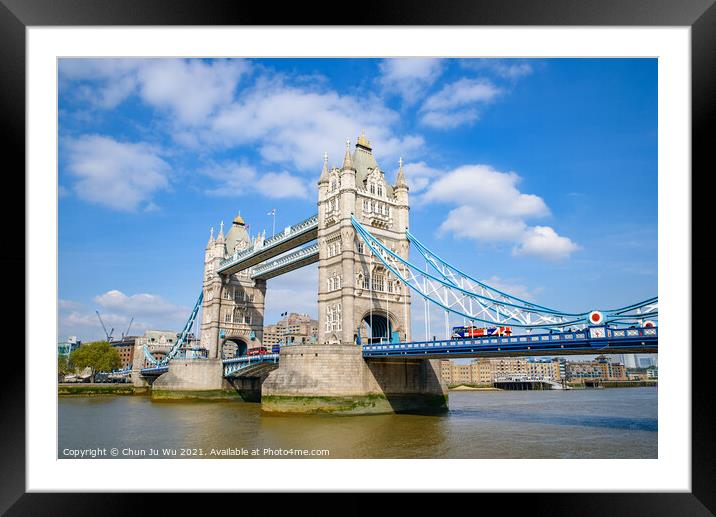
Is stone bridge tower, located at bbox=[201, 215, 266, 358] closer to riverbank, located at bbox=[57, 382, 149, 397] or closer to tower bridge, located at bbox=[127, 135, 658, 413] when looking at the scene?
tower bridge, located at bbox=[127, 135, 658, 413]

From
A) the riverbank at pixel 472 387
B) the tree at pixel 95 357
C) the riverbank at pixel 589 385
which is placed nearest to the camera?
the tree at pixel 95 357

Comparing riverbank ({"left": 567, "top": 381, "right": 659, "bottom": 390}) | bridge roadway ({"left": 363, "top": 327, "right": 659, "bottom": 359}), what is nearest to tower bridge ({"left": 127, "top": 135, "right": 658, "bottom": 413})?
bridge roadway ({"left": 363, "top": 327, "right": 659, "bottom": 359})

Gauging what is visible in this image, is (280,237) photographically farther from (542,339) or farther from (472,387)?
(472,387)

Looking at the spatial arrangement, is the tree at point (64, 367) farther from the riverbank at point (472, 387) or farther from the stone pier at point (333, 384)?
the riverbank at point (472, 387)
